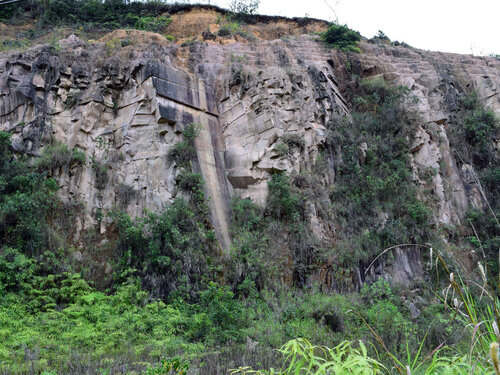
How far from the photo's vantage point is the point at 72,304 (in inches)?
355

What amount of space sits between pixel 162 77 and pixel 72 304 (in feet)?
26.5

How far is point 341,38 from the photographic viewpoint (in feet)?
65.3

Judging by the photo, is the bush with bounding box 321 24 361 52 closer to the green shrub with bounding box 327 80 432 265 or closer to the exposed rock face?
the exposed rock face

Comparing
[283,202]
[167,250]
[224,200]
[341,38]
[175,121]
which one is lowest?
[167,250]

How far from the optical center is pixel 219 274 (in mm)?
11070

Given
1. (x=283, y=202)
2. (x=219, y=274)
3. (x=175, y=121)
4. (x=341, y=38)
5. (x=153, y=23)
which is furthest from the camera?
(x=153, y=23)

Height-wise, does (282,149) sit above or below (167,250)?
above

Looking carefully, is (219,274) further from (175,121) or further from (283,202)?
(175,121)

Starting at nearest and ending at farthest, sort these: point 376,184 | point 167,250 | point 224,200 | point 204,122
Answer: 1. point 167,250
2. point 224,200
3. point 376,184
4. point 204,122

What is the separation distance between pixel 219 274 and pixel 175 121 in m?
5.38

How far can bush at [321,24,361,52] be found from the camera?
64.4ft

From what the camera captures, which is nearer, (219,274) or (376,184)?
(219,274)

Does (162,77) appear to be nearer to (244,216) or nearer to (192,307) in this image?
(244,216)

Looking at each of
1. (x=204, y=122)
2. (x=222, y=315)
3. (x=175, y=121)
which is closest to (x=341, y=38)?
(x=204, y=122)
